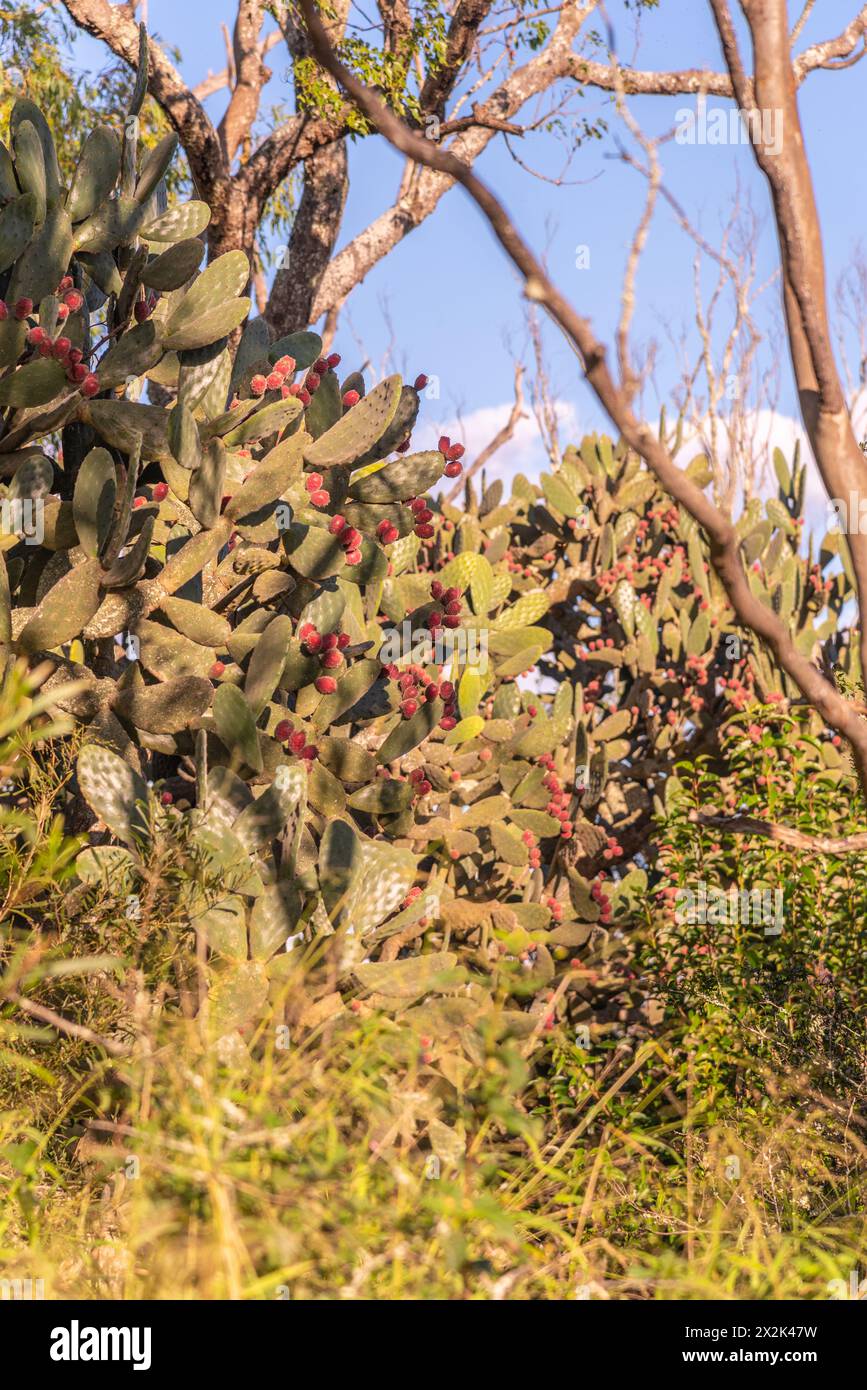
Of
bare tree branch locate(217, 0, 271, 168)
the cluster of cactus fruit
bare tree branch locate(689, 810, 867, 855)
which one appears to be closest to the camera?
bare tree branch locate(689, 810, 867, 855)

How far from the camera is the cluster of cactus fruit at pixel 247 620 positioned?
3.53m

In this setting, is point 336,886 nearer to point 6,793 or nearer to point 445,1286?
point 6,793

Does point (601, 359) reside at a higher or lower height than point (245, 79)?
lower

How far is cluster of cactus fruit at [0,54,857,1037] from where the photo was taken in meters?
3.53

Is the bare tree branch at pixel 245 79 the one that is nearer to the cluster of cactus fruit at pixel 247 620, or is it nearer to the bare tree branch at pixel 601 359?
the cluster of cactus fruit at pixel 247 620

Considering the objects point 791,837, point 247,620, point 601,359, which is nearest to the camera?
point 601,359

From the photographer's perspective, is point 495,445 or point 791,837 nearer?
point 791,837

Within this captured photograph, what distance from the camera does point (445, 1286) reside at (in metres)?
2.14

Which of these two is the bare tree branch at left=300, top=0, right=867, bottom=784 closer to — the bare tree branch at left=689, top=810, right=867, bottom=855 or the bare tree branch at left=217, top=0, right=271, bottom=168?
the bare tree branch at left=689, top=810, right=867, bottom=855

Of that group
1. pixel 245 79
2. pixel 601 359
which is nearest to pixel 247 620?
pixel 601 359

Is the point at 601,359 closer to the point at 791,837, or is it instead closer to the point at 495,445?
the point at 791,837

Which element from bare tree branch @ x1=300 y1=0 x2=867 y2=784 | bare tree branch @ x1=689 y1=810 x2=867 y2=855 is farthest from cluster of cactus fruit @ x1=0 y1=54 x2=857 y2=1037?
bare tree branch @ x1=300 y1=0 x2=867 y2=784

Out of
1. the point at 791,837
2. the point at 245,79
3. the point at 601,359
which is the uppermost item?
the point at 245,79

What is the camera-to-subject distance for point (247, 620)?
4.05 m
